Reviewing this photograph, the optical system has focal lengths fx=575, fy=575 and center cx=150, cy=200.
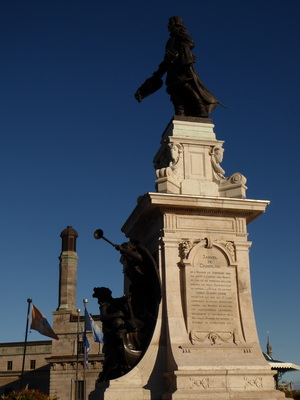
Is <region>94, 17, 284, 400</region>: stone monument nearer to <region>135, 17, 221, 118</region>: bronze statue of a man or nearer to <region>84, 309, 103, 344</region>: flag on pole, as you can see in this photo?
<region>135, 17, 221, 118</region>: bronze statue of a man

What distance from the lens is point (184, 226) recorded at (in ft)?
39.3

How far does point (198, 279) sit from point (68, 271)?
180 feet

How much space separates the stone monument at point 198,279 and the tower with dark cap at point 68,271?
51819 mm

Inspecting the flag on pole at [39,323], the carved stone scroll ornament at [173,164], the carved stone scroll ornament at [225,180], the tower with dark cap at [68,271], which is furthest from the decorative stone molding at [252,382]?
the tower with dark cap at [68,271]

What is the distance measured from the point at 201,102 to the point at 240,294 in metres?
4.94

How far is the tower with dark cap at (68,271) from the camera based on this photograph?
63.8 meters

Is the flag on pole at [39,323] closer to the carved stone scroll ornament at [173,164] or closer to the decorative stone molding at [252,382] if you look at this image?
the carved stone scroll ornament at [173,164]

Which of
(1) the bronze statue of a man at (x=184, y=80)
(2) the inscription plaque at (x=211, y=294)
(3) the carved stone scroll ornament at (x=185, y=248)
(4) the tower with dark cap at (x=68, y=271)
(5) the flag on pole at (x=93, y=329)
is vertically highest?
(4) the tower with dark cap at (x=68, y=271)

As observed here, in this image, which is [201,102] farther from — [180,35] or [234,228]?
[234,228]

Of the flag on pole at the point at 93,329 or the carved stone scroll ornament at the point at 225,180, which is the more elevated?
the carved stone scroll ornament at the point at 225,180

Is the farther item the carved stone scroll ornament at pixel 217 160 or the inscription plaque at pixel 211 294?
the carved stone scroll ornament at pixel 217 160

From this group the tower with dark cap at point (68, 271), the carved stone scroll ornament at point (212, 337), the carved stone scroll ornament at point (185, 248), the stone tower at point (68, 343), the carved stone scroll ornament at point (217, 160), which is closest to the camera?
the carved stone scroll ornament at point (212, 337)

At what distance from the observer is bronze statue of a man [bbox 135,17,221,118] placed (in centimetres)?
1410

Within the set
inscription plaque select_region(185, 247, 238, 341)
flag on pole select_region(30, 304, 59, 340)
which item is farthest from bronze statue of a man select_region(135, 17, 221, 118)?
flag on pole select_region(30, 304, 59, 340)
